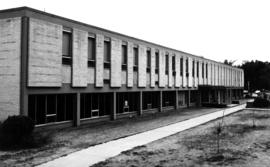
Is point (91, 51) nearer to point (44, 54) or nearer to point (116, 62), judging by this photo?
point (116, 62)

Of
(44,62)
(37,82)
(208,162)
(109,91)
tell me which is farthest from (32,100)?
(208,162)

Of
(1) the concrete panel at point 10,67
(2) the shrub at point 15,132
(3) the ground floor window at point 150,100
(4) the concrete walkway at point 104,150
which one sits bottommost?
(4) the concrete walkway at point 104,150

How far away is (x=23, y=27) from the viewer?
17188 mm

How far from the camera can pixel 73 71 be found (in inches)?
814

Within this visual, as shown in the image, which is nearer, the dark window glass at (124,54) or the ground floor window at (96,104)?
the ground floor window at (96,104)

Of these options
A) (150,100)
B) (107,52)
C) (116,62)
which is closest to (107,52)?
(107,52)

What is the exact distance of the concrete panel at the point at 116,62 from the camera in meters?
25.1

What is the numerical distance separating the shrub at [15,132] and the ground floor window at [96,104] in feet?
28.2

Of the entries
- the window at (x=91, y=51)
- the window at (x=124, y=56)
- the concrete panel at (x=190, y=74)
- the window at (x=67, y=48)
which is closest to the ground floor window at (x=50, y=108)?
the window at (x=67, y=48)

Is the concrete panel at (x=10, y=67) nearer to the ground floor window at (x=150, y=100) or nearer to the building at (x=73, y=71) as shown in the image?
the building at (x=73, y=71)

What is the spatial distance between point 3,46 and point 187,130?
43.8ft

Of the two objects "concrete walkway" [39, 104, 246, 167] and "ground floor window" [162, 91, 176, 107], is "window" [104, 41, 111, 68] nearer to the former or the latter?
"concrete walkway" [39, 104, 246, 167]

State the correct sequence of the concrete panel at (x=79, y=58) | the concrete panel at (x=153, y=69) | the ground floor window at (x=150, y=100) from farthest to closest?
the concrete panel at (x=153, y=69) < the ground floor window at (x=150, y=100) < the concrete panel at (x=79, y=58)

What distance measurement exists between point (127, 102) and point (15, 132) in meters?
15.8
